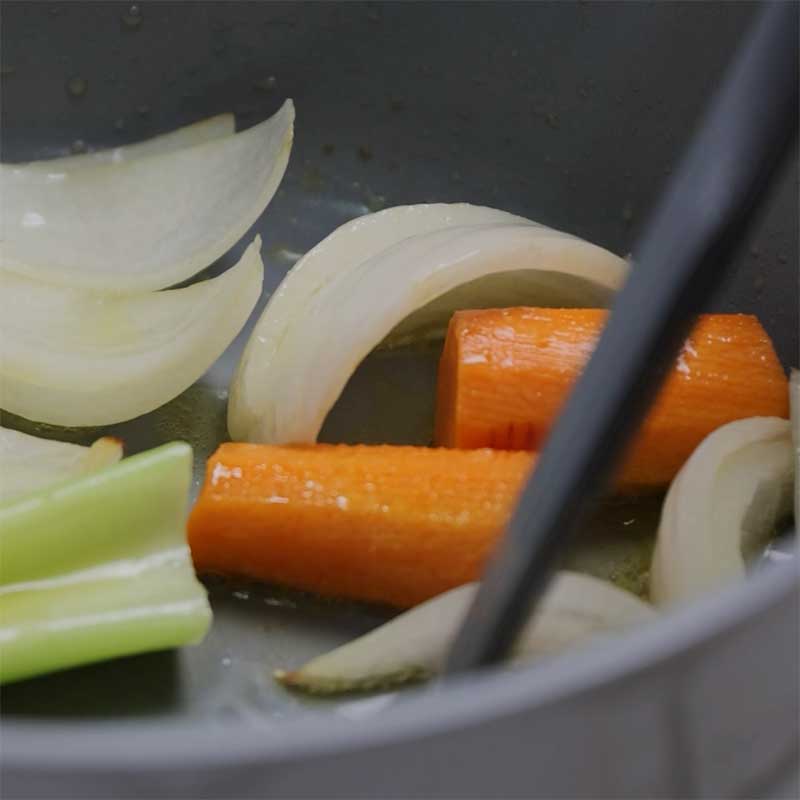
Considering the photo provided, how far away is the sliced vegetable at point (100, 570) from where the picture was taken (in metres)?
0.69

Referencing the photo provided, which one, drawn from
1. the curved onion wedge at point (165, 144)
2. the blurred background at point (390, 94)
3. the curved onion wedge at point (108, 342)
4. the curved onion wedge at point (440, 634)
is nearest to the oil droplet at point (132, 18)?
the blurred background at point (390, 94)

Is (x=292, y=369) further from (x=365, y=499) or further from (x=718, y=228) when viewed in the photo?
(x=718, y=228)

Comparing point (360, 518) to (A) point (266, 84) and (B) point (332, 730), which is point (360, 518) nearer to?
(B) point (332, 730)

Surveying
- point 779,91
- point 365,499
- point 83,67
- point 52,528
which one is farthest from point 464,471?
point 83,67

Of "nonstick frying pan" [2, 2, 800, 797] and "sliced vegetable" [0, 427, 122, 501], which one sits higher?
"nonstick frying pan" [2, 2, 800, 797]

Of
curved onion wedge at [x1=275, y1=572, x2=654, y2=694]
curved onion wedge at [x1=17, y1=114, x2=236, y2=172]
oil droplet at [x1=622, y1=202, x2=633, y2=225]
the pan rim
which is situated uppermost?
the pan rim

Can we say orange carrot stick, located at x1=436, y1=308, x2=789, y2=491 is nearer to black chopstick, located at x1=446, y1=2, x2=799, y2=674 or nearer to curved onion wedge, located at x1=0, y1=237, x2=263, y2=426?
curved onion wedge, located at x1=0, y1=237, x2=263, y2=426

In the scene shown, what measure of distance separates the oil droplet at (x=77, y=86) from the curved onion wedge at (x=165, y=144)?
0.06 metres

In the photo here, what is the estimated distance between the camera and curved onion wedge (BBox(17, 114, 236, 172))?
1099 mm

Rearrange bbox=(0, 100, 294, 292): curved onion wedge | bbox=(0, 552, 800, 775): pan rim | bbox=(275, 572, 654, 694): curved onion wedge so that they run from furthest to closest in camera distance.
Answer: bbox=(0, 100, 294, 292): curved onion wedge, bbox=(275, 572, 654, 694): curved onion wedge, bbox=(0, 552, 800, 775): pan rim

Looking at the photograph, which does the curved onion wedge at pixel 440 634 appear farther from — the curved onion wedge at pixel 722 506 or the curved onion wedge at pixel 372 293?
the curved onion wedge at pixel 372 293

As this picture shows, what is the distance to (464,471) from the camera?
2.57ft

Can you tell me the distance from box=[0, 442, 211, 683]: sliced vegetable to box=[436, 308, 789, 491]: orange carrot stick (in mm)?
216

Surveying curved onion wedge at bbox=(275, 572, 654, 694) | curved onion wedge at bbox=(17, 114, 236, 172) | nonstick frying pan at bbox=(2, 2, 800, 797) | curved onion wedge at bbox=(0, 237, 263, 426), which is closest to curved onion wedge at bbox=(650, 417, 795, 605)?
curved onion wedge at bbox=(275, 572, 654, 694)
